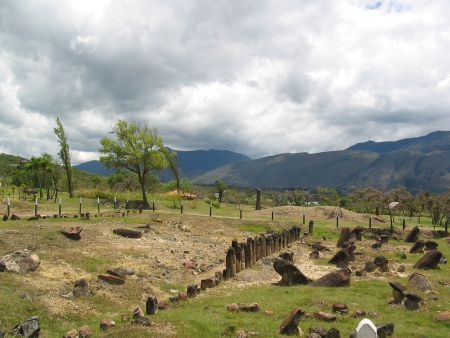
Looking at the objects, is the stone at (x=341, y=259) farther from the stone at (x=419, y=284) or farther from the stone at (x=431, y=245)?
the stone at (x=431, y=245)

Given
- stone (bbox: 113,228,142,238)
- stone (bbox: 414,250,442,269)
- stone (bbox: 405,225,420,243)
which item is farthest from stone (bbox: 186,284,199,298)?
stone (bbox: 405,225,420,243)

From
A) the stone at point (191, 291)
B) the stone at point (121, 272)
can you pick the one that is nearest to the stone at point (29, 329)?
the stone at point (191, 291)

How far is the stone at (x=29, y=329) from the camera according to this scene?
14445mm

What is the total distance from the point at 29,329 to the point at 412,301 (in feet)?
46.8

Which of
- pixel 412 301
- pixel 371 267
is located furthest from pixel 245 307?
pixel 371 267

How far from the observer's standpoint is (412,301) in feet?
61.7

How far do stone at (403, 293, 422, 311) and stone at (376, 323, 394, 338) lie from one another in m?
3.99

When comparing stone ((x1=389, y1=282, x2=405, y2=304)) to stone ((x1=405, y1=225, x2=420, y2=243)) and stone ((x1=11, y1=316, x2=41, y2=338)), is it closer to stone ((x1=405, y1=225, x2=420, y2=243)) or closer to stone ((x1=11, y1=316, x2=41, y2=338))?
stone ((x1=11, y1=316, x2=41, y2=338))

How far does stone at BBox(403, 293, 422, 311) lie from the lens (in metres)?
18.6

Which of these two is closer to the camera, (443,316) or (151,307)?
(443,316)

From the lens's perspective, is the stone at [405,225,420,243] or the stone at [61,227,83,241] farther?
the stone at [405,225,420,243]

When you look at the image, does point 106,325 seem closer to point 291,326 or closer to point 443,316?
point 291,326

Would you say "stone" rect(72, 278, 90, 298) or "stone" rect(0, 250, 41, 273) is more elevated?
"stone" rect(0, 250, 41, 273)

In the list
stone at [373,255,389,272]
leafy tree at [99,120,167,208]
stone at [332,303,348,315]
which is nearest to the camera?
stone at [332,303,348,315]
